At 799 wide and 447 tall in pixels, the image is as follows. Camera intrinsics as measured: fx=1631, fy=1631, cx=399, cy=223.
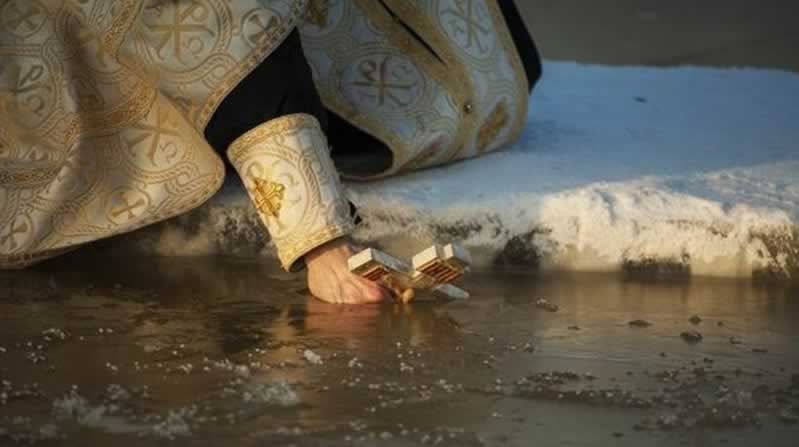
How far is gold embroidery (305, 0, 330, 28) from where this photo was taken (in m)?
2.51

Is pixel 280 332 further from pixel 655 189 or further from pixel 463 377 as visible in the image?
pixel 655 189

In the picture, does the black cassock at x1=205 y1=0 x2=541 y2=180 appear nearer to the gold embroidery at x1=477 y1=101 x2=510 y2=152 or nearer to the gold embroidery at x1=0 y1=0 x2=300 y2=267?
the gold embroidery at x1=0 y1=0 x2=300 y2=267

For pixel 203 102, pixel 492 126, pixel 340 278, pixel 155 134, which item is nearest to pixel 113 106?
pixel 155 134

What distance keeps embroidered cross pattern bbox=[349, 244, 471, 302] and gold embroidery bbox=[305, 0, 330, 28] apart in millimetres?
493

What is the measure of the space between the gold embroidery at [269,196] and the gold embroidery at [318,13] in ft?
1.33

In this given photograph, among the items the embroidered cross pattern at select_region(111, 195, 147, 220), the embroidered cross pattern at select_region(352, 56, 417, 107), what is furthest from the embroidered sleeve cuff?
the embroidered cross pattern at select_region(352, 56, 417, 107)

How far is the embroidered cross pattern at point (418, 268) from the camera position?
6.95ft

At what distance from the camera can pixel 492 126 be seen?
265 cm

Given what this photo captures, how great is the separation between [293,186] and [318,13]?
1.42 feet

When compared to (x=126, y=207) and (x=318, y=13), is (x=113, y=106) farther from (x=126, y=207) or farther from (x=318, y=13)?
(x=318, y=13)

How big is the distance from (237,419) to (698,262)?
952 mm

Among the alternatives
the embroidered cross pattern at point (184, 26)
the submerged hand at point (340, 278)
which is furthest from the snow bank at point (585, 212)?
the embroidered cross pattern at point (184, 26)

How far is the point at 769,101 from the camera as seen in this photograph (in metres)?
3.19

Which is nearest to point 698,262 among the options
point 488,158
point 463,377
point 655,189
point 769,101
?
point 655,189
